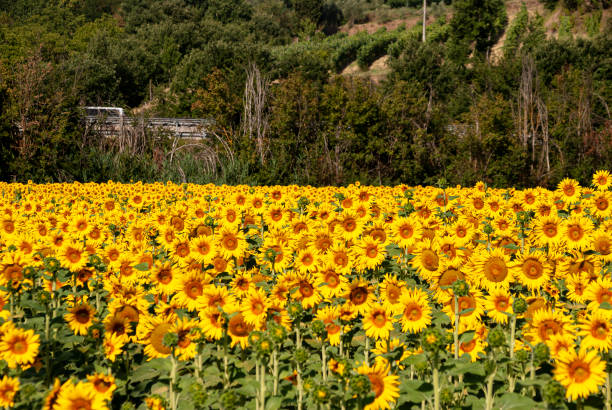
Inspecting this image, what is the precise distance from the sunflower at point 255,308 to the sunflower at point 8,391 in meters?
1.23

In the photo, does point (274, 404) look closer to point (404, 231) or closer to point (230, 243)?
point (230, 243)

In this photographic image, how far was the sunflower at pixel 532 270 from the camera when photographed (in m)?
3.48

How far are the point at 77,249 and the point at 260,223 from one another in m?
1.91

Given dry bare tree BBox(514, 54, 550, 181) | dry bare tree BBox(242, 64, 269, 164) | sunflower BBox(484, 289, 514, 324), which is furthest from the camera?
dry bare tree BBox(242, 64, 269, 164)

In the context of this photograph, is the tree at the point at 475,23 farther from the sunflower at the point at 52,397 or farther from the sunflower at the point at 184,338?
the sunflower at the point at 52,397

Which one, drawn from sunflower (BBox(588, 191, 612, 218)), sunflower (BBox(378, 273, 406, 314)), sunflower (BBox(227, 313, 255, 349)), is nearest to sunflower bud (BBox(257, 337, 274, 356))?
sunflower (BBox(227, 313, 255, 349))

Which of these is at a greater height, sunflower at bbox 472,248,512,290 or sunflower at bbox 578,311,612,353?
sunflower at bbox 578,311,612,353

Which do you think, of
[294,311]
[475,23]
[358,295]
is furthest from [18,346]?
[475,23]

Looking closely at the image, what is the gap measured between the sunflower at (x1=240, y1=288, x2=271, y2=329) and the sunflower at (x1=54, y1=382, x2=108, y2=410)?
100 cm

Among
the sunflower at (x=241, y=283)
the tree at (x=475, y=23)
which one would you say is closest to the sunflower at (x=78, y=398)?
the sunflower at (x=241, y=283)

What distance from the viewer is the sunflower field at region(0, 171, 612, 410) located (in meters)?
2.49

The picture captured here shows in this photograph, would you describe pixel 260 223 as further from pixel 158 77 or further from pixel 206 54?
pixel 158 77

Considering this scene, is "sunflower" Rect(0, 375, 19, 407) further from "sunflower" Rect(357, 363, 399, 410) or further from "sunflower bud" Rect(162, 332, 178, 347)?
"sunflower" Rect(357, 363, 399, 410)

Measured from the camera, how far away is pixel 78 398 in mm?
2148
